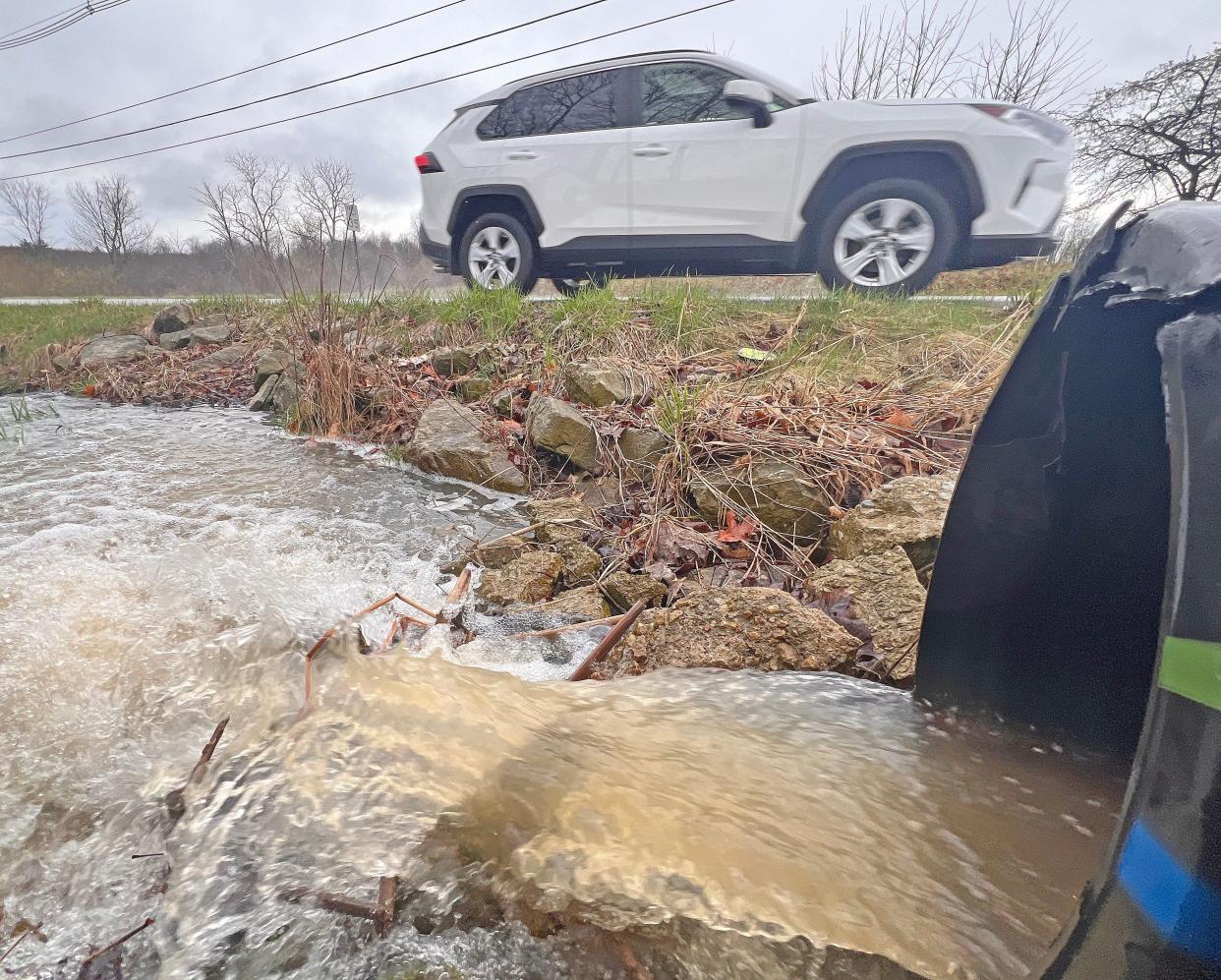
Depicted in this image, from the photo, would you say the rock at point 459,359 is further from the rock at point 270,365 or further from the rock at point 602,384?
the rock at point 270,365

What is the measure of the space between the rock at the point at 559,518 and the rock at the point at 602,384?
2.58ft

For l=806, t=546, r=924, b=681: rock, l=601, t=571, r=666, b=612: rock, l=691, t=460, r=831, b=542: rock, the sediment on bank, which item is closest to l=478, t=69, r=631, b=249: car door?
the sediment on bank

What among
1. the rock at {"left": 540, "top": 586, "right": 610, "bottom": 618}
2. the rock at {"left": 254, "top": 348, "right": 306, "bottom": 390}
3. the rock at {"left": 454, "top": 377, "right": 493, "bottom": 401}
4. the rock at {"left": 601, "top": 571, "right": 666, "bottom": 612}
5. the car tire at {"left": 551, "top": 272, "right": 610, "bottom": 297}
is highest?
the car tire at {"left": 551, "top": 272, "right": 610, "bottom": 297}

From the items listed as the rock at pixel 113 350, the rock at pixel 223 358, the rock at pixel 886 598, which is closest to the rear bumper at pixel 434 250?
the rock at pixel 223 358

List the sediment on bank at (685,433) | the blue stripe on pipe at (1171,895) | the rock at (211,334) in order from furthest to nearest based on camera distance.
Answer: the rock at (211,334)
the sediment on bank at (685,433)
the blue stripe on pipe at (1171,895)

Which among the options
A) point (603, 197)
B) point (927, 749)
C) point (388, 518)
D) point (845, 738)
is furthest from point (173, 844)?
point (603, 197)

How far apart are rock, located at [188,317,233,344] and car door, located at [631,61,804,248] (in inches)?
189

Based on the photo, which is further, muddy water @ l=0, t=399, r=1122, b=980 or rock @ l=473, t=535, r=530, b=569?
rock @ l=473, t=535, r=530, b=569

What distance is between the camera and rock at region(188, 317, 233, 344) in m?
6.57

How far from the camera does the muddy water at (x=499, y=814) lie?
799 millimetres

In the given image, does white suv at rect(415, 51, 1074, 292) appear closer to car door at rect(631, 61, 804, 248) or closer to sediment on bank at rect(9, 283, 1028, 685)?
car door at rect(631, 61, 804, 248)

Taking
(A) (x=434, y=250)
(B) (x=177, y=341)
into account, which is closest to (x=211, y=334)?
(B) (x=177, y=341)

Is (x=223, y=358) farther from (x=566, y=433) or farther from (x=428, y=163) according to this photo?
(x=566, y=433)

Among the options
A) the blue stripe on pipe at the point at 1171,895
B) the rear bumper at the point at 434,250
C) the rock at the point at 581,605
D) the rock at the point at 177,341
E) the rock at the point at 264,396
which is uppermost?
the rear bumper at the point at 434,250
